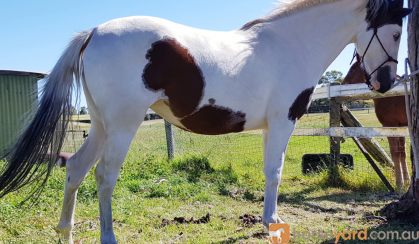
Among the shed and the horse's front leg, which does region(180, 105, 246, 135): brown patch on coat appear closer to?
the horse's front leg

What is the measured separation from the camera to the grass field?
381cm

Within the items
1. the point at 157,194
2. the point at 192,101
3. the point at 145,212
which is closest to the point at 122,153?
the point at 192,101

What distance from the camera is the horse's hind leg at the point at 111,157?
2.90m

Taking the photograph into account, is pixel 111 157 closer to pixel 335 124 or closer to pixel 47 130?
pixel 47 130

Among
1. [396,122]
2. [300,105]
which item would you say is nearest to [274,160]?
[300,105]

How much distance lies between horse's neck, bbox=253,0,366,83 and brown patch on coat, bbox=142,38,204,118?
93 cm

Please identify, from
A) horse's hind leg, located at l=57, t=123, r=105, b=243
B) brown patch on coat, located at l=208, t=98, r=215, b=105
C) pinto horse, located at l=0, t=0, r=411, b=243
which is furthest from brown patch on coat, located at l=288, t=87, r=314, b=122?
horse's hind leg, located at l=57, t=123, r=105, b=243

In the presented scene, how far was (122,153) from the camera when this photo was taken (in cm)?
A: 293

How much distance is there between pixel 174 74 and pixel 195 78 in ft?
0.57

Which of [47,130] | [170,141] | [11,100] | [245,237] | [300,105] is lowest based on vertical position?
[245,237]

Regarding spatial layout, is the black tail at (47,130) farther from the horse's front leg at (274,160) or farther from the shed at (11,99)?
the shed at (11,99)

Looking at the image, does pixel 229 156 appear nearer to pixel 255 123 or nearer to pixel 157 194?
pixel 157 194

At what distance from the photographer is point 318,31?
3.80 metres

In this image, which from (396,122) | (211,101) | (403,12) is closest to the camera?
(211,101)
